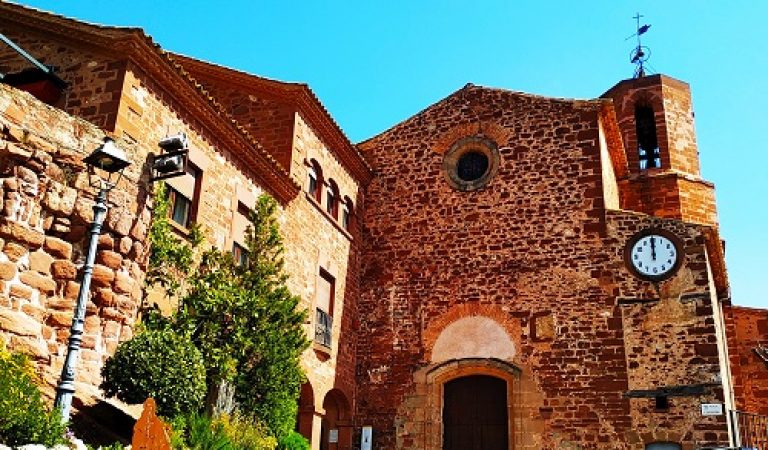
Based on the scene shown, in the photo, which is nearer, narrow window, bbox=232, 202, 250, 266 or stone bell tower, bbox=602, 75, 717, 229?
narrow window, bbox=232, 202, 250, 266

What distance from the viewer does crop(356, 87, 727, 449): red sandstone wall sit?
1563cm

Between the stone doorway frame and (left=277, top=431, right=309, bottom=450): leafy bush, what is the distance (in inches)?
163

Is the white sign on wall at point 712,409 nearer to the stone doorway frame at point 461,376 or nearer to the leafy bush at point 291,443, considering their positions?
the stone doorway frame at point 461,376

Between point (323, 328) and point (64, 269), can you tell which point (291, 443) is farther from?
point (64, 269)

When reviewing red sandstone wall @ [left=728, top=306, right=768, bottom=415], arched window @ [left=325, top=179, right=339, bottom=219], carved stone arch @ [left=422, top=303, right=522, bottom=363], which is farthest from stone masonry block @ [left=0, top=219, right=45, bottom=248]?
red sandstone wall @ [left=728, top=306, right=768, bottom=415]

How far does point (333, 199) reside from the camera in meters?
18.3

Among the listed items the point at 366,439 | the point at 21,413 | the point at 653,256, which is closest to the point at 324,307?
the point at 366,439

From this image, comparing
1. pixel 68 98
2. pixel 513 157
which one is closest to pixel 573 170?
pixel 513 157

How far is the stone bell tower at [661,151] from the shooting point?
70.2 feet

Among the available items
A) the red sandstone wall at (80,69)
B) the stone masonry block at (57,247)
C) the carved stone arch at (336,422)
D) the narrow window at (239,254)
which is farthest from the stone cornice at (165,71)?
the carved stone arch at (336,422)

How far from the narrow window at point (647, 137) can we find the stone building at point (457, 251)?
135cm

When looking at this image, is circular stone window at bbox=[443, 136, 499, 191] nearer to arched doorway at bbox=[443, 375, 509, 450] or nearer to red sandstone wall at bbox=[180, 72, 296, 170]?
red sandstone wall at bbox=[180, 72, 296, 170]

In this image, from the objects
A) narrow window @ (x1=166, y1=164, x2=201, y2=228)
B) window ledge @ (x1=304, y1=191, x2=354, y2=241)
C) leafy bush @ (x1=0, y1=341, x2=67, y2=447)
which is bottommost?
leafy bush @ (x1=0, y1=341, x2=67, y2=447)

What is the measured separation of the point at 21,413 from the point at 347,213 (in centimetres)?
1199
